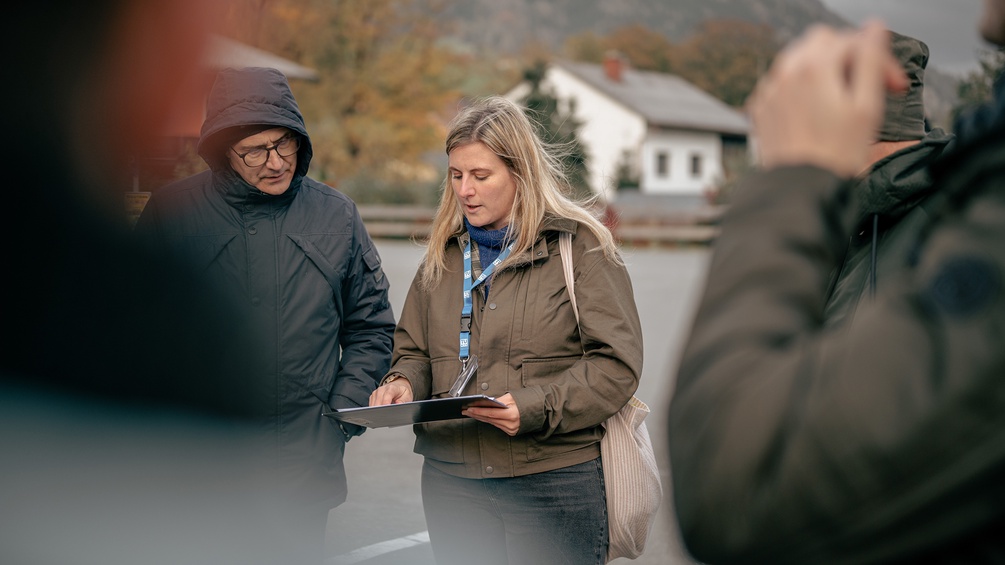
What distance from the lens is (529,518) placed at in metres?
2.78

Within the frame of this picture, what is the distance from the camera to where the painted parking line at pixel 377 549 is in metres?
4.70

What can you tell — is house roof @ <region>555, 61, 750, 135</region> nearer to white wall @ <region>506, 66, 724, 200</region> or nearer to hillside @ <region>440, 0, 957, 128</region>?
white wall @ <region>506, 66, 724, 200</region>

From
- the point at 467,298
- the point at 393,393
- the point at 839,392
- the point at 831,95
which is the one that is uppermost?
the point at 831,95

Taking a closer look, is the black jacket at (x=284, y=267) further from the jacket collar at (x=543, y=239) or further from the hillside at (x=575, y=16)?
the hillside at (x=575, y=16)

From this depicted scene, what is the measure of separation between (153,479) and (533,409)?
0.99 metres

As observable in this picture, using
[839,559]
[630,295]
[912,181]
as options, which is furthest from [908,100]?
[839,559]

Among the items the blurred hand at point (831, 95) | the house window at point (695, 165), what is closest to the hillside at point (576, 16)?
the house window at point (695, 165)

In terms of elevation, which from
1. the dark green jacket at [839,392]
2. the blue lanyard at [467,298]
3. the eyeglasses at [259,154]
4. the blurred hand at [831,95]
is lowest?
the blue lanyard at [467,298]

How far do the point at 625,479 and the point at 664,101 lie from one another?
54649 mm

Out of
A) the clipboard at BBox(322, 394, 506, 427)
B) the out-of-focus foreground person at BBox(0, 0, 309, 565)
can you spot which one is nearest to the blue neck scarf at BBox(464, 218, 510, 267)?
the clipboard at BBox(322, 394, 506, 427)

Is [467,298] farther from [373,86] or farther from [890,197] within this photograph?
[373,86]

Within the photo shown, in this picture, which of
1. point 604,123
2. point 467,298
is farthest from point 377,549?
Result: point 604,123

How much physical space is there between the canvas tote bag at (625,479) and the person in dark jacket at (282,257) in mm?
798

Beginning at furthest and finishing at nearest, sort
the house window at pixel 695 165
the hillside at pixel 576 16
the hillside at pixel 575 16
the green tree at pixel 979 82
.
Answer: the hillside at pixel 575 16
the hillside at pixel 576 16
the house window at pixel 695 165
the green tree at pixel 979 82
